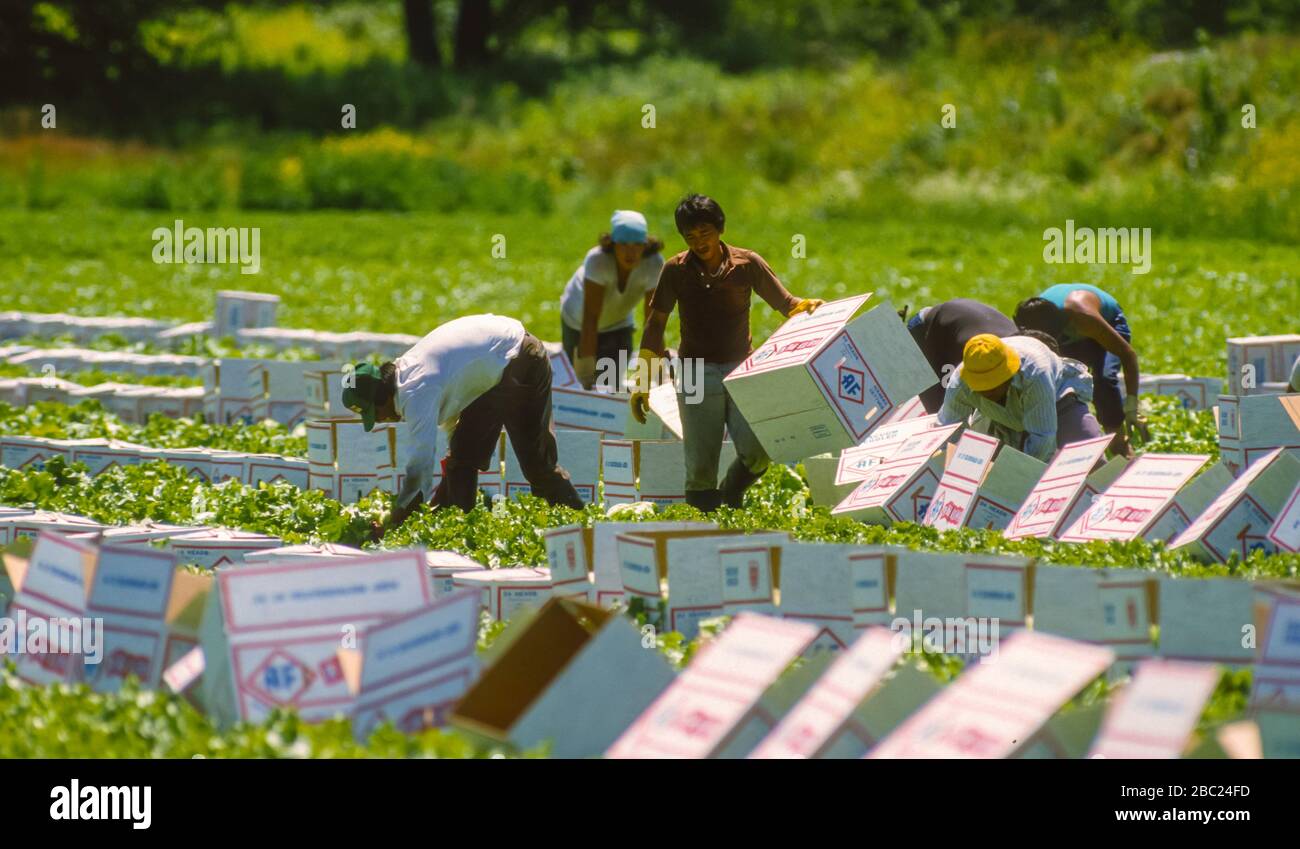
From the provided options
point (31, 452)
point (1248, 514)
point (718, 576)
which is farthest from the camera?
point (31, 452)

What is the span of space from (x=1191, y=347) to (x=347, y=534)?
8.83 m

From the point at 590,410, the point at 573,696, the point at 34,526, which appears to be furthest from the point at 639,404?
the point at 573,696

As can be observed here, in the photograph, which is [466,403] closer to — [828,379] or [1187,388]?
[828,379]

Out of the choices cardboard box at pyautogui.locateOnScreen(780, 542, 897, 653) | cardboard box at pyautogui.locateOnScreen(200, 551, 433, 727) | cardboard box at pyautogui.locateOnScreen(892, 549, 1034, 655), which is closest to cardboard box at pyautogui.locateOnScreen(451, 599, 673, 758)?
cardboard box at pyautogui.locateOnScreen(200, 551, 433, 727)

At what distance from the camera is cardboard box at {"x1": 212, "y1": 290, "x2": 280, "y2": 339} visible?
47.9 feet

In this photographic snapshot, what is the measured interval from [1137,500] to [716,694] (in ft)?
9.67

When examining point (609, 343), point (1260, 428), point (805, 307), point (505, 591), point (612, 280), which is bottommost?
point (505, 591)

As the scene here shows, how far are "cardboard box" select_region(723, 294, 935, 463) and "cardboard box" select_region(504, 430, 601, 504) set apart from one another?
118cm

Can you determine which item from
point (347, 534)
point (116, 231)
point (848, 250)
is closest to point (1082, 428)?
point (347, 534)

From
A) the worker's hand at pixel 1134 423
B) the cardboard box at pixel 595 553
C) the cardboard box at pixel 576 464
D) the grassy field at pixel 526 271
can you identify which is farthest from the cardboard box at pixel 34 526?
the grassy field at pixel 526 271

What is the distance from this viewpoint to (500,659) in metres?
4.69

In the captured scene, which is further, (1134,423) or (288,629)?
(1134,423)

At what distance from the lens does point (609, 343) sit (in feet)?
33.1
